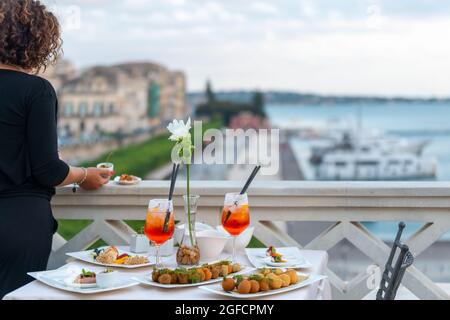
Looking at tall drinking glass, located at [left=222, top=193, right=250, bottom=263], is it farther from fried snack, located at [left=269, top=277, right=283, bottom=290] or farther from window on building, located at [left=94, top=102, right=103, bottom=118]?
window on building, located at [left=94, top=102, right=103, bottom=118]

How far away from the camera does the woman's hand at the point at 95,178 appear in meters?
2.74

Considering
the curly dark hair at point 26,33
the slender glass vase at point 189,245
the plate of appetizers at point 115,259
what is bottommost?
the plate of appetizers at point 115,259

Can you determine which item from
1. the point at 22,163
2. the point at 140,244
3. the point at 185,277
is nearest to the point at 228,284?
the point at 185,277

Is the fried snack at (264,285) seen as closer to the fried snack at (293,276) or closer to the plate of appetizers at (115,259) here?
the fried snack at (293,276)

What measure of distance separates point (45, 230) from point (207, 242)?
1.75ft

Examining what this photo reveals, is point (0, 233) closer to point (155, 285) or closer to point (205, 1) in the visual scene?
point (155, 285)

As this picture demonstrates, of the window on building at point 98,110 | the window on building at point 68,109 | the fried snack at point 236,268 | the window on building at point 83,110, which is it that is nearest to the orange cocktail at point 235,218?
the fried snack at point 236,268

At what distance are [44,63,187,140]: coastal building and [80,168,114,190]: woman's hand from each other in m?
57.7

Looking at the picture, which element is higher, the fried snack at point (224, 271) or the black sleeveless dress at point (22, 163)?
the black sleeveless dress at point (22, 163)

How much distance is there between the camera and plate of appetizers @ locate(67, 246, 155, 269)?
2.26 m

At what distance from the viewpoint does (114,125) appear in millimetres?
66562

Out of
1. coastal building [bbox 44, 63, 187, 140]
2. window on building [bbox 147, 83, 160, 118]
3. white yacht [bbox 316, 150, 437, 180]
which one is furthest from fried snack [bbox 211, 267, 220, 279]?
window on building [bbox 147, 83, 160, 118]

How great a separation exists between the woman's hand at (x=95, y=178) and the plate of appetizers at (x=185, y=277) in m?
0.72
